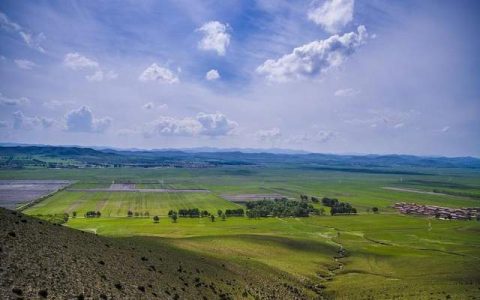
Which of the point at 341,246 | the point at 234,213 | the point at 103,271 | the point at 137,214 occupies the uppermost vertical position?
the point at 103,271

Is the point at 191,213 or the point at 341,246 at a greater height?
the point at 341,246

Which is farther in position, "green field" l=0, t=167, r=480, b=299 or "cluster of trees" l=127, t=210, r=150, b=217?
"cluster of trees" l=127, t=210, r=150, b=217

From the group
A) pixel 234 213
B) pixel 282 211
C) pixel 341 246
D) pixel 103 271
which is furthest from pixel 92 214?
pixel 103 271

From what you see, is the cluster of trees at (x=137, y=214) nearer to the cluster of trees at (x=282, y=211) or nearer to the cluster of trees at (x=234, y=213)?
the cluster of trees at (x=234, y=213)

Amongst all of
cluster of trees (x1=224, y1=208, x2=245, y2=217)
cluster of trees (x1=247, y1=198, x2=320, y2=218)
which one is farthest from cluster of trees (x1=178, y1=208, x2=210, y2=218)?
cluster of trees (x1=247, y1=198, x2=320, y2=218)

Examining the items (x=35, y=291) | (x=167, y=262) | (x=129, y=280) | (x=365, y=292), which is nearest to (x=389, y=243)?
(x=365, y=292)

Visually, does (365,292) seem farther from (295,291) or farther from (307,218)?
(307,218)

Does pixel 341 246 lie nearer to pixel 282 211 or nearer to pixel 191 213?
pixel 282 211

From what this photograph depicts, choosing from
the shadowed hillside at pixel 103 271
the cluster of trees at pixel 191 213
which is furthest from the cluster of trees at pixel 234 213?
the shadowed hillside at pixel 103 271

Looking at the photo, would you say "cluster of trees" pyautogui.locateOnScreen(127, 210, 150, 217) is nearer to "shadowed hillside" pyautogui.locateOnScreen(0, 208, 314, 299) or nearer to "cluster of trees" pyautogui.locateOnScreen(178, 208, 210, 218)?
"cluster of trees" pyautogui.locateOnScreen(178, 208, 210, 218)
